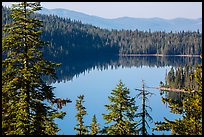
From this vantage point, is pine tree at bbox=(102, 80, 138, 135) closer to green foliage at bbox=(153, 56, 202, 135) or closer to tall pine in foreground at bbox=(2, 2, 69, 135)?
green foliage at bbox=(153, 56, 202, 135)

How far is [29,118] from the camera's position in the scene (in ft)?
57.1

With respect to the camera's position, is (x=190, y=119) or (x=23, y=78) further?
(x=190, y=119)

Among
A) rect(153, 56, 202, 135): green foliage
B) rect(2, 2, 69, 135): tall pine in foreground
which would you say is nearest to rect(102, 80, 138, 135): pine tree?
rect(153, 56, 202, 135): green foliage

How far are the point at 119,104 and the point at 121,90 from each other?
0.95 metres

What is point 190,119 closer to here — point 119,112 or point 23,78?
point 119,112

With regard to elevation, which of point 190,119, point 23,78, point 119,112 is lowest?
point 119,112

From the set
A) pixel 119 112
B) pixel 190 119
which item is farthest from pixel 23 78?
pixel 190 119

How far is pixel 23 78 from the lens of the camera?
57.1 feet

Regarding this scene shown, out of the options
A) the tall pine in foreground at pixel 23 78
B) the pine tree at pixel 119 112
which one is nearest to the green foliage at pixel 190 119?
the pine tree at pixel 119 112

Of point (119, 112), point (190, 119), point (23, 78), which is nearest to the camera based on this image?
point (23, 78)

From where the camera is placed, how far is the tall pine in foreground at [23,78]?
17.3 metres

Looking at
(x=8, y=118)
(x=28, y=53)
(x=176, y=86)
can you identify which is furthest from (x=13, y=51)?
(x=176, y=86)

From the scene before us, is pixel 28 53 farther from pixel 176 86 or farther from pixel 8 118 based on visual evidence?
pixel 176 86

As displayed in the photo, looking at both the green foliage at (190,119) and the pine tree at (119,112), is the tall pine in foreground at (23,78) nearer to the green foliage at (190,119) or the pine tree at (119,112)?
the pine tree at (119,112)
